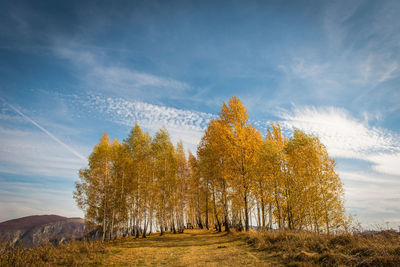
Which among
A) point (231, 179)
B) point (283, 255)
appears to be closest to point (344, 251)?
point (283, 255)

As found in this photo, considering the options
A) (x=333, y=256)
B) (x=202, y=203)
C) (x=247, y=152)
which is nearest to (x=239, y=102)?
(x=247, y=152)

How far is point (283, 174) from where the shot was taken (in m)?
20.9

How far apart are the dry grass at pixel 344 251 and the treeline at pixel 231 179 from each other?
9.02m

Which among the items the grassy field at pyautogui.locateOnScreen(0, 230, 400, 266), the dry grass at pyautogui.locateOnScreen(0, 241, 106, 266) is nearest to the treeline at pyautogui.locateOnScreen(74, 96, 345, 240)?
the grassy field at pyautogui.locateOnScreen(0, 230, 400, 266)

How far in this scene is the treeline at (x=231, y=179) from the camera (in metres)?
18.9

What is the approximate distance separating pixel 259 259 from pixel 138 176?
58.0 ft

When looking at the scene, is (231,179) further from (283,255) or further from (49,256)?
(49,256)

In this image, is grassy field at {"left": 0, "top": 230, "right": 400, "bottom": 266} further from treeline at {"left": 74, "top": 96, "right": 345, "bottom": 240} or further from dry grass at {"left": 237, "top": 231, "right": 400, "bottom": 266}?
treeline at {"left": 74, "top": 96, "right": 345, "bottom": 240}

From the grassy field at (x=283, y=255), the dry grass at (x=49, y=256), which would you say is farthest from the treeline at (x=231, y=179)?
the dry grass at (x=49, y=256)

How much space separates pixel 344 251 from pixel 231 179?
1188cm

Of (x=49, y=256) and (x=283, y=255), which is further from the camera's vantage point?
(x=49, y=256)

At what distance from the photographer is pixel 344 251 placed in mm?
7199

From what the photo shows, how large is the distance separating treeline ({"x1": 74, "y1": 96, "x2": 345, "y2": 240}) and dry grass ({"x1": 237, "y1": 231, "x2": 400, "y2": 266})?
29.6 feet

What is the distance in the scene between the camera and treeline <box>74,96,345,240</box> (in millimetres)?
18891
